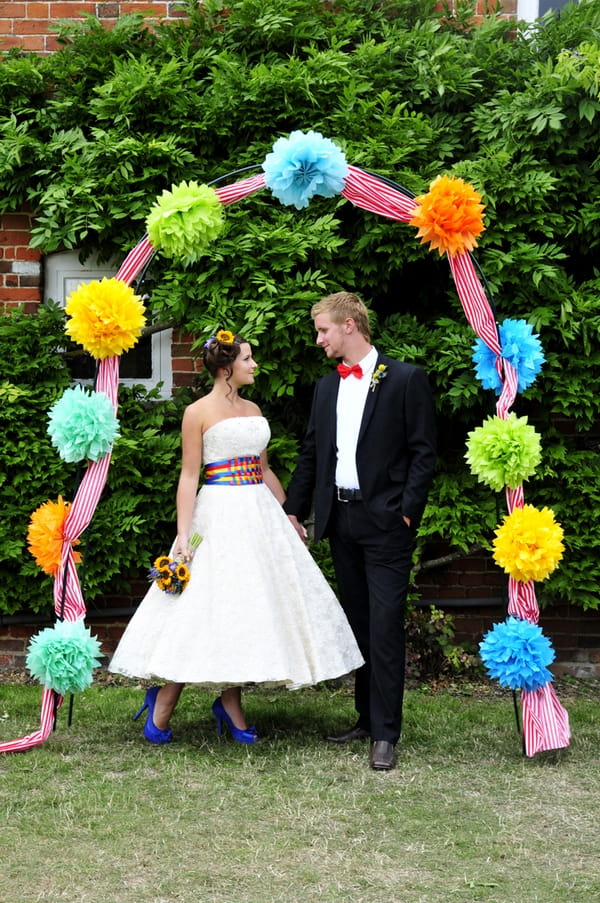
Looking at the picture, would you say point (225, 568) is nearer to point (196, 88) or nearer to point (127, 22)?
point (196, 88)

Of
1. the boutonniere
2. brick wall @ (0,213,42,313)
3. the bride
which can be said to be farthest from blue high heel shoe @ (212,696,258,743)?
brick wall @ (0,213,42,313)

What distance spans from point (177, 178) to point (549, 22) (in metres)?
2.37

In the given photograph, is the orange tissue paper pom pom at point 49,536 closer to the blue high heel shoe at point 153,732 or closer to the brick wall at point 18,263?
the blue high heel shoe at point 153,732

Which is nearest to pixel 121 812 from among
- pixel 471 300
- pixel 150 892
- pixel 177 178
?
pixel 150 892

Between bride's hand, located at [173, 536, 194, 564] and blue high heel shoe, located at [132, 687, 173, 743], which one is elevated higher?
bride's hand, located at [173, 536, 194, 564]

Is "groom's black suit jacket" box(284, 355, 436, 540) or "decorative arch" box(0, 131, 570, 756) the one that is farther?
"decorative arch" box(0, 131, 570, 756)

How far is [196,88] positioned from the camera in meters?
6.82

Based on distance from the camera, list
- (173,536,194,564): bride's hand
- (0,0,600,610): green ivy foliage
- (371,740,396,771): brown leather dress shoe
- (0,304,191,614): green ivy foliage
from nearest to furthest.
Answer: (371,740,396,771): brown leather dress shoe < (173,536,194,564): bride's hand < (0,0,600,610): green ivy foliage < (0,304,191,614): green ivy foliage

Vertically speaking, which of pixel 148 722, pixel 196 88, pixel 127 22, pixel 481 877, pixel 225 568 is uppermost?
pixel 127 22

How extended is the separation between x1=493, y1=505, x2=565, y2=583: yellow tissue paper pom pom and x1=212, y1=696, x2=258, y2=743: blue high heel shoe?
143cm

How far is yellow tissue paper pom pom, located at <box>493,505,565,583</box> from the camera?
5176 mm

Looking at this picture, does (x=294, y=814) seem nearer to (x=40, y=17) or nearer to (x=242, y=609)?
(x=242, y=609)

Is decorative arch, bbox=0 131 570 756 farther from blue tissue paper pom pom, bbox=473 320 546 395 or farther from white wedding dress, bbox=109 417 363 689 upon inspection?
white wedding dress, bbox=109 417 363 689

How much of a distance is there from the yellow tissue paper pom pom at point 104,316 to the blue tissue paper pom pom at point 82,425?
235 millimetres
